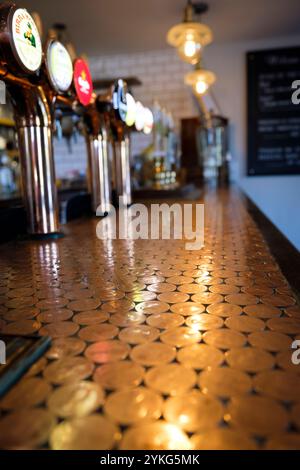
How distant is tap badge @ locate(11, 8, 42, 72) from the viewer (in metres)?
0.97

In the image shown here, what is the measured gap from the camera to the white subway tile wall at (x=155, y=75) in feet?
16.3

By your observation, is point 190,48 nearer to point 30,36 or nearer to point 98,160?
point 98,160

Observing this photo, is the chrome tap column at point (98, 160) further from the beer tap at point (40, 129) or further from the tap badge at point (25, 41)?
the tap badge at point (25, 41)

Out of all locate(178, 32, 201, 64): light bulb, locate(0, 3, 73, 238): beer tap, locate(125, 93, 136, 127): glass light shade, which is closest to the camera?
locate(0, 3, 73, 238): beer tap

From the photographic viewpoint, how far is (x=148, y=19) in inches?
153

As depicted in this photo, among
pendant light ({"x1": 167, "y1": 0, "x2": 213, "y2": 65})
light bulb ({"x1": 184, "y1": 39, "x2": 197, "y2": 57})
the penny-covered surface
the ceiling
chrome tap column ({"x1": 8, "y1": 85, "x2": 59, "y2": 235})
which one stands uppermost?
the ceiling

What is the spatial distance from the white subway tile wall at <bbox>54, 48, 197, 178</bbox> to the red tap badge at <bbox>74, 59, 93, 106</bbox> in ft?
11.6

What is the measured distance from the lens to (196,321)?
0.51 meters

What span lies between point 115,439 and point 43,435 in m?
0.06

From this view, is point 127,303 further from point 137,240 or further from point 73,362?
→ point 137,240

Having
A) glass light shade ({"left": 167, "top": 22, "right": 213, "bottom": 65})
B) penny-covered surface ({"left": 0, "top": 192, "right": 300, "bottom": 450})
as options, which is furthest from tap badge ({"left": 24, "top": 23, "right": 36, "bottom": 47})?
glass light shade ({"left": 167, "top": 22, "right": 213, "bottom": 65})

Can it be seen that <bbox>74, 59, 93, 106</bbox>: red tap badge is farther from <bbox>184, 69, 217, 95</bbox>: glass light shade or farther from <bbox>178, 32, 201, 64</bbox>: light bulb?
<bbox>184, 69, 217, 95</bbox>: glass light shade
